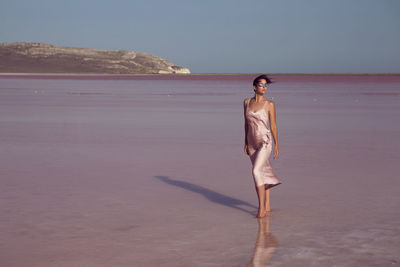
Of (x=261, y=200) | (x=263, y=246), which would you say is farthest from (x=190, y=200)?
(x=263, y=246)

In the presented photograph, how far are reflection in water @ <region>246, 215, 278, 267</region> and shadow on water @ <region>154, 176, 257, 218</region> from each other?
2.25 ft

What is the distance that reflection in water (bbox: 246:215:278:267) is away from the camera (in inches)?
185

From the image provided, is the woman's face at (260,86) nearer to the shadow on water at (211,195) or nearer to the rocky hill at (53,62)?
the shadow on water at (211,195)

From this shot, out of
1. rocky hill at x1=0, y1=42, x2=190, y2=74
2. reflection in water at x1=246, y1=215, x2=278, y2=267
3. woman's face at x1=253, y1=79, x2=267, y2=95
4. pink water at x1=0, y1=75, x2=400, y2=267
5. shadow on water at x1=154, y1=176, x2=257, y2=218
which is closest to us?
reflection in water at x1=246, y1=215, x2=278, y2=267

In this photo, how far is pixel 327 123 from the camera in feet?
54.7

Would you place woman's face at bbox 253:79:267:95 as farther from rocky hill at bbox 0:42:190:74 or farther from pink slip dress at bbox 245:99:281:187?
rocky hill at bbox 0:42:190:74

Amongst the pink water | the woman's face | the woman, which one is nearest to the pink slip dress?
the woman

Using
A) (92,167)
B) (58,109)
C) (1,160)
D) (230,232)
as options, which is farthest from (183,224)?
(58,109)

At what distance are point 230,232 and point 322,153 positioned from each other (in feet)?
18.1

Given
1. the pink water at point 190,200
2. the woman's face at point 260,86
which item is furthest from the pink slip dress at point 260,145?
the pink water at point 190,200

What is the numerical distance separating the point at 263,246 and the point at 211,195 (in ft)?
7.22

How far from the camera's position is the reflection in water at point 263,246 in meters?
4.70

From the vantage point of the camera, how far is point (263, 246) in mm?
5113

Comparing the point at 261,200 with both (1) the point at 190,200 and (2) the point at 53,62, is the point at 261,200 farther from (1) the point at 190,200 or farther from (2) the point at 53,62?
(2) the point at 53,62
